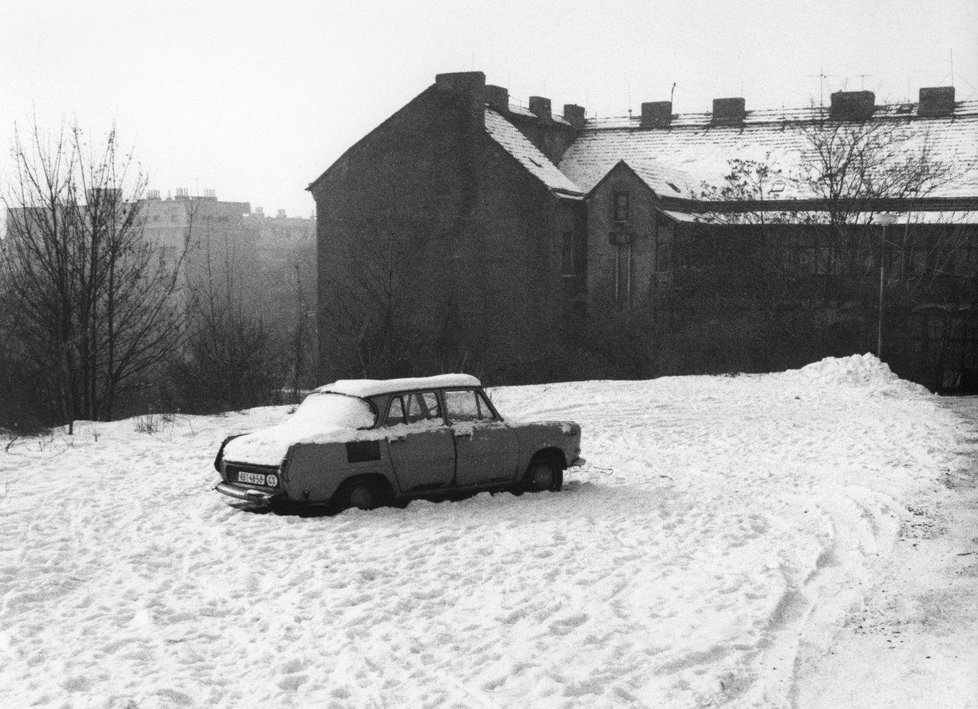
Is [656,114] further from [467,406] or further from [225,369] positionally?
[467,406]

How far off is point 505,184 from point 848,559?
29665 millimetres

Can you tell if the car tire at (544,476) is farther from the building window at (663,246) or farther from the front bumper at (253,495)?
the building window at (663,246)

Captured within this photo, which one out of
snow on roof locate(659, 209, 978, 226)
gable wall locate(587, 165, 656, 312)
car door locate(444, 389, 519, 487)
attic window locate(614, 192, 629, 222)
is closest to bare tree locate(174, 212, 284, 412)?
gable wall locate(587, 165, 656, 312)

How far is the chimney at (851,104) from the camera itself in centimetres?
4344

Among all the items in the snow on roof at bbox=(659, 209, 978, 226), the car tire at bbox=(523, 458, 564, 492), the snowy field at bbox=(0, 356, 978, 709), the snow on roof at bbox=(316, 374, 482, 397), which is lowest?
the snowy field at bbox=(0, 356, 978, 709)

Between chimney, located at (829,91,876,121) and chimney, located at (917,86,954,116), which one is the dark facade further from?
chimney, located at (917,86,954,116)

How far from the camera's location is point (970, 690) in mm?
6539

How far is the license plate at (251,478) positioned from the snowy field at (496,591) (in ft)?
1.26

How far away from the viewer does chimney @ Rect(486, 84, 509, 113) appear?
135 feet

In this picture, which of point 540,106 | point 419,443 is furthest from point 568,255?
point 419,443

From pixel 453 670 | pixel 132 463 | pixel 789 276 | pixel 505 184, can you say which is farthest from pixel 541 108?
pixel 453 670

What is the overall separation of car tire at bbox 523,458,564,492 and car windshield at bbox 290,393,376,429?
92.0 inches

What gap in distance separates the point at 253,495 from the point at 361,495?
1.21 metres

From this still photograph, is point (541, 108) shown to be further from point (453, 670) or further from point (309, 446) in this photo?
point (453, 670)
